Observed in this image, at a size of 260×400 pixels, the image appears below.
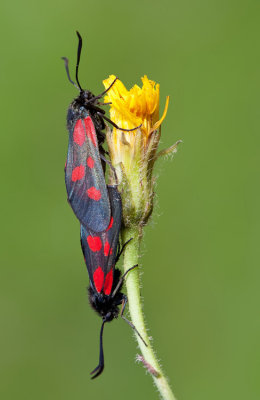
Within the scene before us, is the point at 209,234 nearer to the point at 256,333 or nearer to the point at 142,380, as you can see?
the point at 256,333

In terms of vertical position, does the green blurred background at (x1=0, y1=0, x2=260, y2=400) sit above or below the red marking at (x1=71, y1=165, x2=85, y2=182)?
above

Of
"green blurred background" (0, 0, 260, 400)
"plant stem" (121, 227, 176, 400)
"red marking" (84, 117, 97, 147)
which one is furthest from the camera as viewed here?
"green blurred background" (0, 0, 260, 400)

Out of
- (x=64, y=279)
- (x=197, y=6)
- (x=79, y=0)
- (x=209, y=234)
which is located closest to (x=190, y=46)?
(x=197, y=6)

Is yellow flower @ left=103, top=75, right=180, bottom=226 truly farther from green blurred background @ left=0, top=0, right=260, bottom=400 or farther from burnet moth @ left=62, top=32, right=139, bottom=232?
green blurred background @ left=0, top=0, right=260, bottom=400

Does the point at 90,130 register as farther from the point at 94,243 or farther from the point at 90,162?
the point at 94,243

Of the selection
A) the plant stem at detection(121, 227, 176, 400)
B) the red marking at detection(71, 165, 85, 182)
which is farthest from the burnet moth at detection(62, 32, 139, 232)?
the plant stem at detection(121, 227, 176, 400)

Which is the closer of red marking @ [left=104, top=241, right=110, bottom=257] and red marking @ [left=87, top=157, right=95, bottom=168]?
red marking @ [left=104, top=241, right=110, bottom=257]

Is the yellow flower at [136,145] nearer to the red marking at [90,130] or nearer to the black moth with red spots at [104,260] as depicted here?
the black moth with red spots at [104,260]
